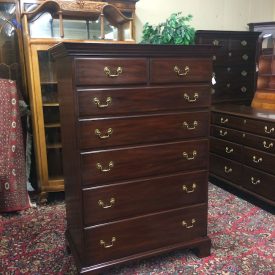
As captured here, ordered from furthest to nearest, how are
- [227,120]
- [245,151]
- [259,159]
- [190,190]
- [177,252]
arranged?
[227,120] < [245,151] < [259,159] < [177,252] < [190,190]

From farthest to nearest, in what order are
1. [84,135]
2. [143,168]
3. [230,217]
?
[230,217], [143,168], [84,135]

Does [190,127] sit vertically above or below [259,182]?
above

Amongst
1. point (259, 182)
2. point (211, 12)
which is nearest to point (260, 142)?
point (259, 182)

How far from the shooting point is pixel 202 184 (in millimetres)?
1914

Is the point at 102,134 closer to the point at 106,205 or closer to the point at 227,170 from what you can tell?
the point at 106,205

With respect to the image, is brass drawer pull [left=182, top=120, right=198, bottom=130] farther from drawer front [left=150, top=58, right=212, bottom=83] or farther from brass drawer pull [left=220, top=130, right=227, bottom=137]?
brass drawer pull [left=220, top=130, right=227, bottom=137]

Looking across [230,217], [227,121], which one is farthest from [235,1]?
[230,217]

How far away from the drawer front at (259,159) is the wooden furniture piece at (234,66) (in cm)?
95

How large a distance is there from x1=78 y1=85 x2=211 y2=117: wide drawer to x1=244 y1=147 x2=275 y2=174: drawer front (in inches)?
41.0

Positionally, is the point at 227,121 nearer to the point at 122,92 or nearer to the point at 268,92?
the point at 268,92

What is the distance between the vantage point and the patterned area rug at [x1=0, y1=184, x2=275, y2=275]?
6.11 feet

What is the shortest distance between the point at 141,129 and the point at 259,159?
1420mm

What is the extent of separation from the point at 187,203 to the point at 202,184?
152 millimetres

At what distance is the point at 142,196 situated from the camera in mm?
1747
